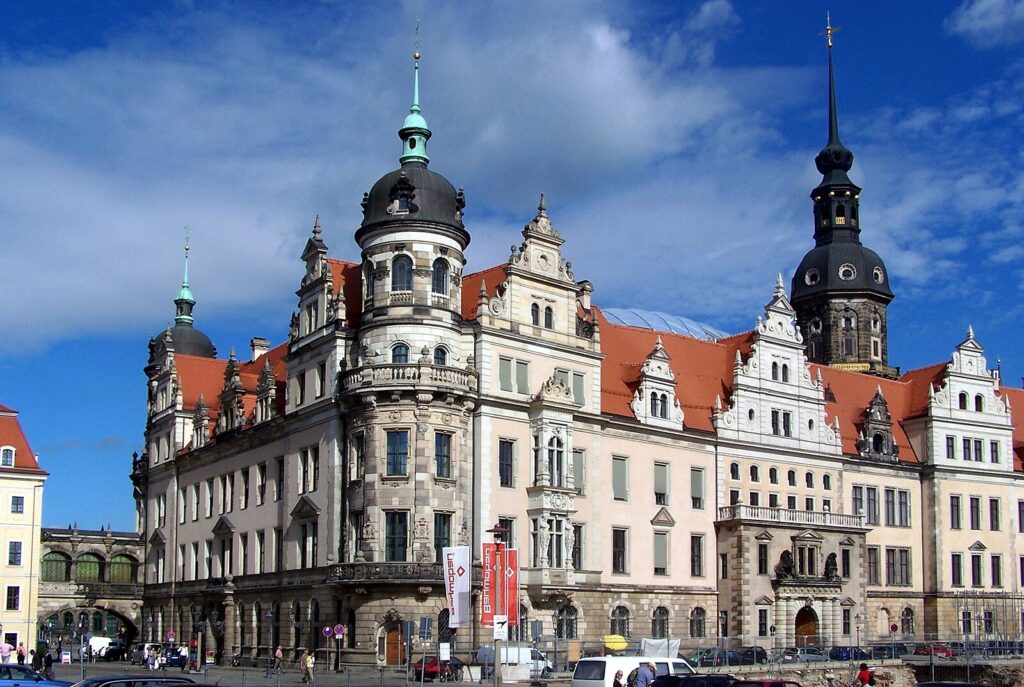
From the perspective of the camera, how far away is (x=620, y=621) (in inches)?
2729

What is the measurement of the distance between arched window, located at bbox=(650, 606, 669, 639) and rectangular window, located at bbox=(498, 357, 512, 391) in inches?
585

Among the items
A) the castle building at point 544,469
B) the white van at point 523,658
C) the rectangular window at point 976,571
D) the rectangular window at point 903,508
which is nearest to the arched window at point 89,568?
the castle building at point 544,469

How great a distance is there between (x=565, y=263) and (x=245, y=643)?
89.3 feet

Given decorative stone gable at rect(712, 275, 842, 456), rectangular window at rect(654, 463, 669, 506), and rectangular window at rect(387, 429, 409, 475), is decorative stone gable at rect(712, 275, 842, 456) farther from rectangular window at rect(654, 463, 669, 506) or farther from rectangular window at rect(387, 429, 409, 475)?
rectangular window at rect(387, 429, 409, 475)

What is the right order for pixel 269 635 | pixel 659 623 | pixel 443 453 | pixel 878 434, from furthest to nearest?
pixel 878 434, pixel 269 635, pixel 659 623, pixel 443 453

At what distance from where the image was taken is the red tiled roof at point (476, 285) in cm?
6762

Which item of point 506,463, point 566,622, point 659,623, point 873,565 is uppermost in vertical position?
point 506,463

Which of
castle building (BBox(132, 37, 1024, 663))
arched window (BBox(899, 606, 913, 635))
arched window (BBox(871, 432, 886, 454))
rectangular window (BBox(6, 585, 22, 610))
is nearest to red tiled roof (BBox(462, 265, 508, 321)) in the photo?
castle building (BBox(132, 37, 1024, 663))

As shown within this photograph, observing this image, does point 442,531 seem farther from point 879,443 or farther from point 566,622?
point 879,443

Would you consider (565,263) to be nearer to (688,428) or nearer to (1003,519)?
(688,428)

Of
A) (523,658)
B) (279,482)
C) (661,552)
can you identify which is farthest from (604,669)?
(279,482)

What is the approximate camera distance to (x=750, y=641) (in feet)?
237

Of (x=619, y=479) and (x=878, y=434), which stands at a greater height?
(x=878, y=434)

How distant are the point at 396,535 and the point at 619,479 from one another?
13.9 m
